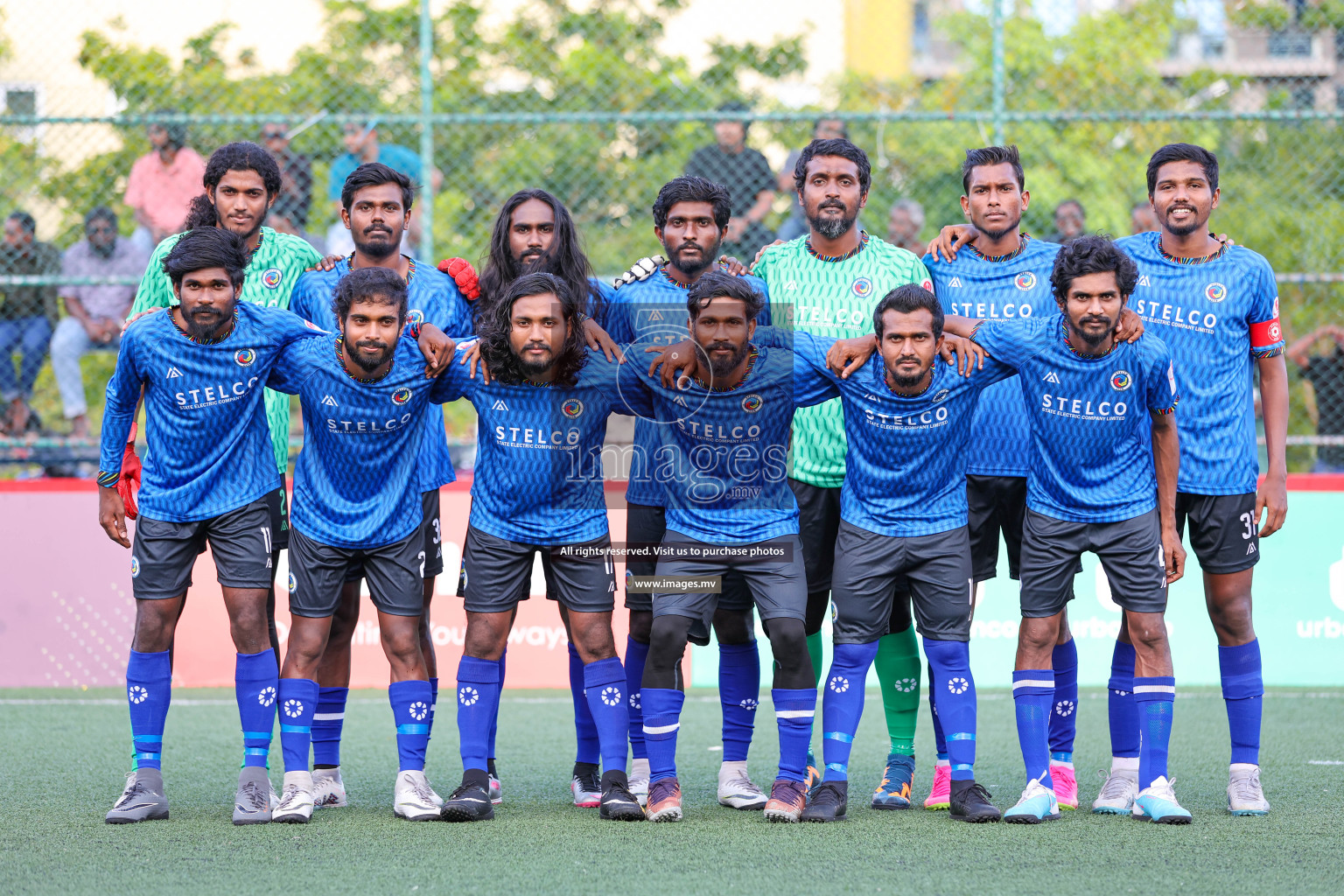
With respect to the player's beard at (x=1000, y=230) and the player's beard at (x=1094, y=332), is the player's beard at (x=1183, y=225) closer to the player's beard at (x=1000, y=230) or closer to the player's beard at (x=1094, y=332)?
the player's beard at (x=1000, y=230)

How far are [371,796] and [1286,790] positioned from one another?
11.3ft

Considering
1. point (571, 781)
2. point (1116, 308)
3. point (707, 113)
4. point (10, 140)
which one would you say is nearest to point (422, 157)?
point (707, 113)

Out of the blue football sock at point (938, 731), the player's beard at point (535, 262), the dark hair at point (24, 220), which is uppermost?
the dark hair at point (24, 220)

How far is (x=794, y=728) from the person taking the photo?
4.93 m

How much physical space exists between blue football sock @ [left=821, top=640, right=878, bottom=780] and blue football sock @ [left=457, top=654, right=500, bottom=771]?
1.15 meters

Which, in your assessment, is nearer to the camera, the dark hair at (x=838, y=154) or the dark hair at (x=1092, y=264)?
the dark hair at (x=1092, y=264)

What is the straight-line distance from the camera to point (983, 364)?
5.01 m

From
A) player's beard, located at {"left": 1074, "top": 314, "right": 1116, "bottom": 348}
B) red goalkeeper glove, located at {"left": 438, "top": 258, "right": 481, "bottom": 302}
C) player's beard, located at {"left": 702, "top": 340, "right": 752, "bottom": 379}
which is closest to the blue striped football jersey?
player's beard, located at {"left": 1074, "top": 314, "right": 1116, "bottom": 348}

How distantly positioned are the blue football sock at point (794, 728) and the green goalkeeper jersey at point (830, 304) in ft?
2.68

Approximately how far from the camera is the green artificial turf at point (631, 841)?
401cm

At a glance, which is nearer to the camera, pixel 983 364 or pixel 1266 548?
pixel 983 364

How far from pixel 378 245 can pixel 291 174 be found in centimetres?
442

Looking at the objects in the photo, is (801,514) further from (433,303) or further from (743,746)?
(433,303)

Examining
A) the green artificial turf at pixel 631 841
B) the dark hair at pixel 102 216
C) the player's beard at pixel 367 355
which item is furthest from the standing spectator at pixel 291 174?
the player's beard at pixel 367 355
